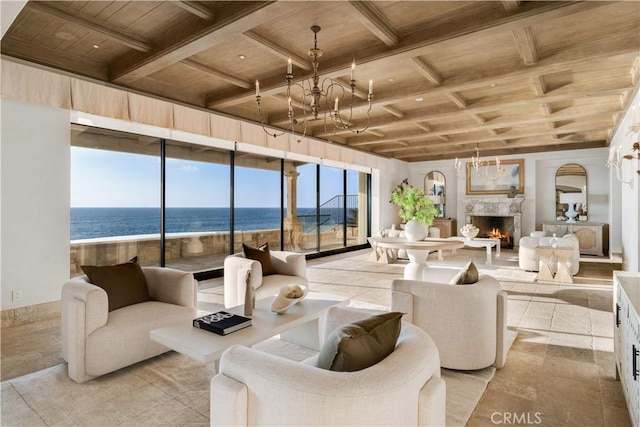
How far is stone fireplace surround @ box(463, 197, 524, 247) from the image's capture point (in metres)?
9.41

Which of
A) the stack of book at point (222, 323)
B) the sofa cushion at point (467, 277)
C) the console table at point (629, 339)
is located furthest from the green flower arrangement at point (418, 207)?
the stack of book at point (222, 323)

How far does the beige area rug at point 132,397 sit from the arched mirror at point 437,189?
8.79 meters

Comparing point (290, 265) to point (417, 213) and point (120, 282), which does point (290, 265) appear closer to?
point (120, 282)

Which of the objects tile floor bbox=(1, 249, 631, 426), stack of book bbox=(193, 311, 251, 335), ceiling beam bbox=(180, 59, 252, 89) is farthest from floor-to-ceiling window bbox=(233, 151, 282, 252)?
→ stack of book bbox=(193, 311, 251, 335)

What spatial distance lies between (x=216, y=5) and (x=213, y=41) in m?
0.34

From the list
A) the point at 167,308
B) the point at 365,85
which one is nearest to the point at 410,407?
the point at 167,308

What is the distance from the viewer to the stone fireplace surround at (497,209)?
9.41m

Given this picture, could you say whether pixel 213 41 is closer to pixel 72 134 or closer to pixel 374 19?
pixel 374 19

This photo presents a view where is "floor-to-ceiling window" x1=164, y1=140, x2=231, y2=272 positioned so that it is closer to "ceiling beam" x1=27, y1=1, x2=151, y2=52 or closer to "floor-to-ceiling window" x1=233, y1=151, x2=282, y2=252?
"floor-to-ceiling window" x1=233, y1=151, x2=282, y2=252

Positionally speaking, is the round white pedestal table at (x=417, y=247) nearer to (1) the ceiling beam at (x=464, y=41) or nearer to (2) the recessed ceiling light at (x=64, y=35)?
(1) the ceiling beam at (x=464, y=41)

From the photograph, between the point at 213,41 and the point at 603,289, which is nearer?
the point at 213,41

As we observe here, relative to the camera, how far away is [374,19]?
296 cm

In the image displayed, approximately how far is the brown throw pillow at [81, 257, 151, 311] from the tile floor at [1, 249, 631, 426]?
0.65 meters

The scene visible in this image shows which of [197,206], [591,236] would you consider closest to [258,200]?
[197,206]
